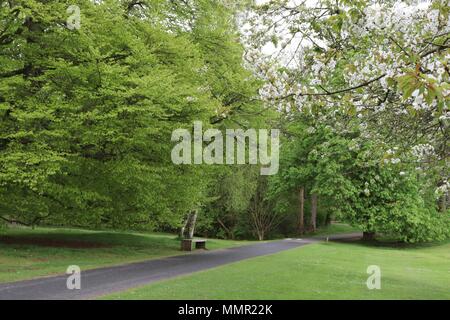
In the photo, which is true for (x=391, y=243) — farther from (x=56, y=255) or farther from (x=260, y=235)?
(x=56, y=255)

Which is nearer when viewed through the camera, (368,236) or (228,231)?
(368,236)

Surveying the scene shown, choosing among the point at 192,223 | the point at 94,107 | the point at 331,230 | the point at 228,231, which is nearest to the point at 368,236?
the point at 331,230

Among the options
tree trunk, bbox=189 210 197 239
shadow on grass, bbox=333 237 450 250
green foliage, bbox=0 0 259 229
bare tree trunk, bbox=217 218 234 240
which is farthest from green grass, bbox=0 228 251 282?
bare tree trunk, bbox=217 218 234 240

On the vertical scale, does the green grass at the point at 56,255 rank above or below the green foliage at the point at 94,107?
below

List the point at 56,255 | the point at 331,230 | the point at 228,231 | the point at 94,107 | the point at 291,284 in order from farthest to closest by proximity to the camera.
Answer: the point at 331,230
the point at 228,231
the point at 56,255
the point at 94,107
the point at 291,284

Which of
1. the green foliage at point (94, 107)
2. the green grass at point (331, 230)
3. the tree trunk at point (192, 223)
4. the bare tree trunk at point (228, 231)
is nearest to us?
the green foliage at point (94, 107)

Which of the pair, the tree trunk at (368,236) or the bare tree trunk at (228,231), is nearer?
the tree trunk at (368,236)

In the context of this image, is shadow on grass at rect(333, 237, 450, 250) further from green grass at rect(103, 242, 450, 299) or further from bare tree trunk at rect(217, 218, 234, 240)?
green grass at rect(103, 242, 450, 299)

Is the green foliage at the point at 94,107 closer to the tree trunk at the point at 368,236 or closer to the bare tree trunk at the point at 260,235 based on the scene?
the tree trunk at the point at 368,236

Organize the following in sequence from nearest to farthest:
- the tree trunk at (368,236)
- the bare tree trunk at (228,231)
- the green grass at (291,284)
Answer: the green grass at (291,284) < the tree trunk at (368,236) < the bare tree trunk at (228,231)

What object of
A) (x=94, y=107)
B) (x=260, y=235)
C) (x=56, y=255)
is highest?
(x=94, y=107)

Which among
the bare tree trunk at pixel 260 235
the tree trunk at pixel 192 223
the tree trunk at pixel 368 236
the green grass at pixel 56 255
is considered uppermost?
the tree trunk at pixel 192 223

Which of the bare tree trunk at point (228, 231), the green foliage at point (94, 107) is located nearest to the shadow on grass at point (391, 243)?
the bare tree trunk at point (228, 231)

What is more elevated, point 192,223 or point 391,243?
point 192,223
